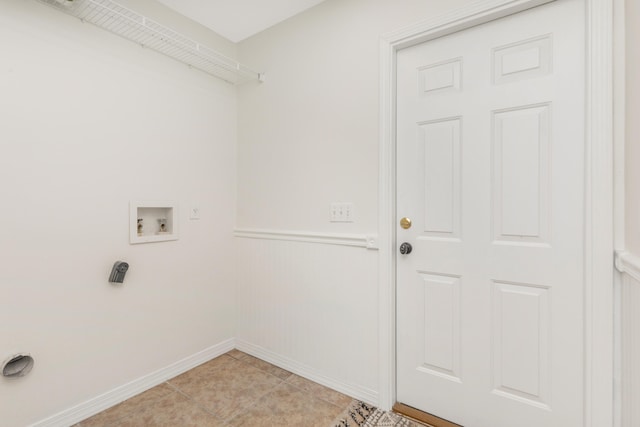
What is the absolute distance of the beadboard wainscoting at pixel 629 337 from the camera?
39.9 inches

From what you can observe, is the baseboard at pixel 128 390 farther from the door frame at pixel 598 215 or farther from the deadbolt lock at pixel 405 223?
the door frame at pixel 598 215

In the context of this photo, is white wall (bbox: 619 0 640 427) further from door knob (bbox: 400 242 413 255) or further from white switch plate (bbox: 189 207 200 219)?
white switch plate (bbox: 189 207 200 219)

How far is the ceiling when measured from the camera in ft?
6.48

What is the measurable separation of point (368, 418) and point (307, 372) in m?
0.53

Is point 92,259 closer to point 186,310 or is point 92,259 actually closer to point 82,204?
point 82,204

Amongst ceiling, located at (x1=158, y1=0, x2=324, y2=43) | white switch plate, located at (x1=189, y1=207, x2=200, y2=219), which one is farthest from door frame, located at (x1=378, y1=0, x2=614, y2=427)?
white switch plate, located at (x1=189, y1=207, x2=200, y2=219)

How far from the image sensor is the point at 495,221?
147 cm

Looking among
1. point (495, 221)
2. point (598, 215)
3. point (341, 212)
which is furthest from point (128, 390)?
point (598, 215)

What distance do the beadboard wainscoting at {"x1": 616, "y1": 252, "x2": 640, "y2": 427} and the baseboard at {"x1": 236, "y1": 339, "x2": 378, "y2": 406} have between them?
108cm

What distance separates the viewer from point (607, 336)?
1.21 m

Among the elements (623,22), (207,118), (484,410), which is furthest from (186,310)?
(623,22)

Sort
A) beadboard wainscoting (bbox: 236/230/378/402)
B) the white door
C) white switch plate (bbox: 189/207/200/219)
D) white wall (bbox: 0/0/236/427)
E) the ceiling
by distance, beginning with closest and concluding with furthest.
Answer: the white door, white wall (bbox: 0/0/236/427), beadboard wainscoting (bbox: 236/230/378/402), the ceiling, white switch plate (bbox: 189/207/200/219)

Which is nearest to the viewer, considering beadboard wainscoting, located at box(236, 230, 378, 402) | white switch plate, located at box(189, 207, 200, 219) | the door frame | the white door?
the door frame

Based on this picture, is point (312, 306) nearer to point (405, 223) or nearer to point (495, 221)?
point (405, 223)
